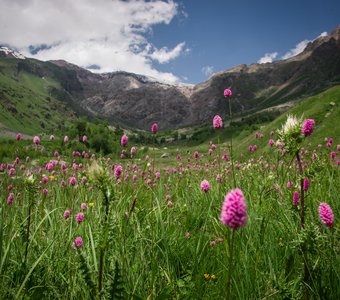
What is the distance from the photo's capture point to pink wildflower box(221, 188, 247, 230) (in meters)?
1.73

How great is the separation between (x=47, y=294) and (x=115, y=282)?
3.31 feet

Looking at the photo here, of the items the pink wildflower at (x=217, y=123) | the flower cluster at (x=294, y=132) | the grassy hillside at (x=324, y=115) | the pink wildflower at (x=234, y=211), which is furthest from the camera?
the grassy hillside at (x=324, y=115)

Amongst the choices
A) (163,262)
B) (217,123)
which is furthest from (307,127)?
(163,262)

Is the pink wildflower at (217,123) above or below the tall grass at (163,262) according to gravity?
above

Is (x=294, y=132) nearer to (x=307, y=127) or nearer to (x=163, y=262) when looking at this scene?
(x=307, y=127)

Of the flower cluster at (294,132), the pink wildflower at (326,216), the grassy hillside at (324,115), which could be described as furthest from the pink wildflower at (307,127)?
the grassy hillside at (324,115)

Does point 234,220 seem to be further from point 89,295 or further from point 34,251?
point 34,251

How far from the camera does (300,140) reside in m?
3.17

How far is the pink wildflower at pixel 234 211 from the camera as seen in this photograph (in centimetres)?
173

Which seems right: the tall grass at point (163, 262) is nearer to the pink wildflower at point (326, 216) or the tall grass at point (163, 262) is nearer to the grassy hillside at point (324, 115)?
the pink wildflower at point (326, 216)

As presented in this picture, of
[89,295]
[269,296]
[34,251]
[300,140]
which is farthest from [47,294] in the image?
[300,140]

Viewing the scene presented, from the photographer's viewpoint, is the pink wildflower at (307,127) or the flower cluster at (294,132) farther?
the pink wildflower at (307,127)

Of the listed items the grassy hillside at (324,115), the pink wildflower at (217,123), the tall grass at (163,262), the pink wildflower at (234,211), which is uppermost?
the grassy hillside at (324,115)

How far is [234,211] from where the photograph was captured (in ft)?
5.78
